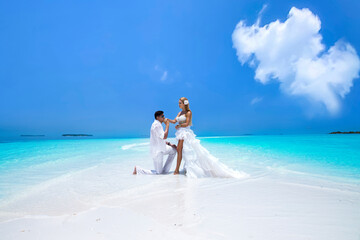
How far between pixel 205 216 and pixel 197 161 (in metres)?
3.40

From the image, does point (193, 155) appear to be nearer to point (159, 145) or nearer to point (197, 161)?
point (197, 161)

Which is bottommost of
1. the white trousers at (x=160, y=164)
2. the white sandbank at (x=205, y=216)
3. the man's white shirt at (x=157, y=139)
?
the white sandbank at (x=205, y=216)

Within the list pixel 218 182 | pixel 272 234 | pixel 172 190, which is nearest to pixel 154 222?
pixel 272 234

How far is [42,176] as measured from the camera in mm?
6621

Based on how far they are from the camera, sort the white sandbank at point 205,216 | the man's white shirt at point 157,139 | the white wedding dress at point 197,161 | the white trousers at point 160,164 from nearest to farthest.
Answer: the white sandbank at point 205,216 < the white wedding dress at point 197,161 < the man's white shirt at point 157,139 < the white trousers at point 160,164

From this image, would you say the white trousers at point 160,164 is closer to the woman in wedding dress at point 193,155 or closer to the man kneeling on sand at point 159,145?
the man kneeling on sand at point 159,145

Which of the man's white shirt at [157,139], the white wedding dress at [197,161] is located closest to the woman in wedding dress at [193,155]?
the white wedding dress at [197,161]

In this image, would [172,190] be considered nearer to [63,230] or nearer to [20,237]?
[63,230]

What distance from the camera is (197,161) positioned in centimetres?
647

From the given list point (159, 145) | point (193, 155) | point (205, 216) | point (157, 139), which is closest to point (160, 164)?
point (159, 145)

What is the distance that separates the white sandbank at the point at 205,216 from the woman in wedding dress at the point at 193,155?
132cm

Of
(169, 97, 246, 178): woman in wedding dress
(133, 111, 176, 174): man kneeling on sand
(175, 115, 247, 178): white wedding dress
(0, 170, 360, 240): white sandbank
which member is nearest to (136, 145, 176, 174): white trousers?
(133, 111, 176, 174): man kneeling on sand

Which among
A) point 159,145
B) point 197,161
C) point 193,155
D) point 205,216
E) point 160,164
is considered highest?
point 159,145

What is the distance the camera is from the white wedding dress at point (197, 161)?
6148mm
